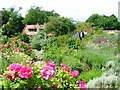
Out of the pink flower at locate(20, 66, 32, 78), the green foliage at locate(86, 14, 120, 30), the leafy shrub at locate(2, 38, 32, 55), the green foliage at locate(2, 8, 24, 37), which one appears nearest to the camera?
the pink flower at locate(20, 66, 32, 78)

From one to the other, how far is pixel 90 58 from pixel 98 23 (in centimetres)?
6316

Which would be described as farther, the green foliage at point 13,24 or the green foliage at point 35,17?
the green foliage at point 35,17

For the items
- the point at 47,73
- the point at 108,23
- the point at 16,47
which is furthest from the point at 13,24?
the point at 47,73

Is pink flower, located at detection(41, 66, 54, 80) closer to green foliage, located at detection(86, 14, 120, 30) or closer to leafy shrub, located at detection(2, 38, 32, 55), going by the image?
leafy shrub, located at detection(2, 38, 32, 55)

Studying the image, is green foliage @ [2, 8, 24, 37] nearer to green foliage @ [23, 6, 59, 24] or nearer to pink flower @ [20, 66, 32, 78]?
green foliage @ [23, 6, 59, 24]

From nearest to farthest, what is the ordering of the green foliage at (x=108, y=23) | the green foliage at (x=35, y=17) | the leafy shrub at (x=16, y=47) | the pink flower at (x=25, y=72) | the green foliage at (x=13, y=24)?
the pink flower at (x=25, y=72) < the leafy shrub at (x=16, y=47) < the green foliage at (x=13, y=24) < the green foliage at (x=35, y=17) < the green foliage at (x=108, y=23)

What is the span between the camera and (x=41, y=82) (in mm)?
3811

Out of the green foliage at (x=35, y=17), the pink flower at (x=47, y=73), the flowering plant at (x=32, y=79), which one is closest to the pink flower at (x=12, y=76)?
the flowering plant at (x=32, y=79)

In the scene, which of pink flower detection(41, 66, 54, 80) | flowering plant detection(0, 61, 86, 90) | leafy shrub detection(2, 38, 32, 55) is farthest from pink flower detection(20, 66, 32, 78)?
leafy shrub detection(2, 38, 32, 55)

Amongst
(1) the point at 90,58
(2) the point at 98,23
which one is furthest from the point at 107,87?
(2) the point at 98,23

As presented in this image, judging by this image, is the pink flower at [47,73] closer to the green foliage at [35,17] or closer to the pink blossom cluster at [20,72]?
the pink blossom cluster at [20,72]

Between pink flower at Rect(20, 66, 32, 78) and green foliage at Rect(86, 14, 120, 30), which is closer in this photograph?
pink flower at Rect(20, 66, 32, 78)

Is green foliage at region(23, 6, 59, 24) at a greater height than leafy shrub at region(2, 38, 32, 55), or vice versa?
green foliage at region(23, 6, 59, 24)

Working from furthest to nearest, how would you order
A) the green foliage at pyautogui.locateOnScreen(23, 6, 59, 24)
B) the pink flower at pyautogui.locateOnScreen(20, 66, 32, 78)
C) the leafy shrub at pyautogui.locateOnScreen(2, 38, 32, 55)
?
the green foliage at pyautogui.locateOnScreen(23, 6, 59, 24), the leafy shrub at pyautogui.locateOnScreen(2, 38, 32, 55), the pink flower at pyautogui.locateOnScreen(20, 66, 32, 78)
